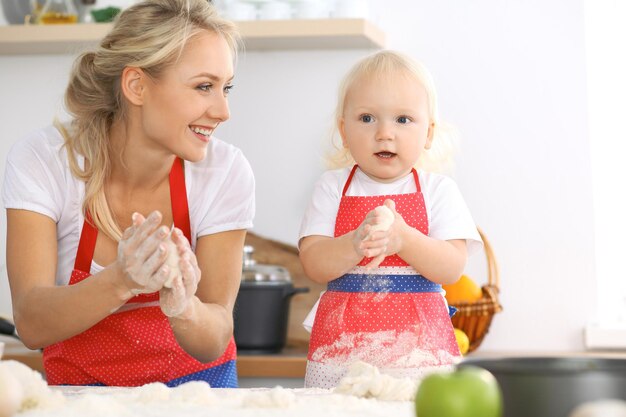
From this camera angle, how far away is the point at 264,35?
279 cm

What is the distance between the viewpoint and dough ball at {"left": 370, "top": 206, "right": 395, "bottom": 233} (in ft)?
4.86

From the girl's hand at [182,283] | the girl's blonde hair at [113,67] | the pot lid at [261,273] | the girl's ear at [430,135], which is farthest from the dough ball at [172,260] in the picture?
the pot lid at [261,273]

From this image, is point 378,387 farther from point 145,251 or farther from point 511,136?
point 511,136

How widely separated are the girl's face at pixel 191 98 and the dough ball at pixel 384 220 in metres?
0.37

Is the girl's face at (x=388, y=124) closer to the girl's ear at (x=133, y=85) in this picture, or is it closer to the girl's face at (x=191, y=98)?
the girl's face at (x=191, y=98)

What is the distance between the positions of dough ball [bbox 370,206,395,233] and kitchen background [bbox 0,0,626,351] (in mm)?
1411

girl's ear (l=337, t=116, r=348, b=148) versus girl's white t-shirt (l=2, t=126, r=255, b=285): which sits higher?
girl's ear (l=337, t=116, r=348, b=148)

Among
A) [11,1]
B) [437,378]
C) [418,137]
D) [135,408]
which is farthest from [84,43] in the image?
[437,378]

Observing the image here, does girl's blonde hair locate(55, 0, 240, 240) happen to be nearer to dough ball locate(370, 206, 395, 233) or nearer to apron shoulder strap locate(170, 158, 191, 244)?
apron shoulder strap locate(170, 158, 191, 244)

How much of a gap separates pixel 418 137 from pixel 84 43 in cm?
155

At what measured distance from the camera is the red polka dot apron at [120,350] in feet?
5.69

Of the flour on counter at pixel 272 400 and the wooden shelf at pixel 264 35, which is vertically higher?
the wooden shelf at pixel 264 35

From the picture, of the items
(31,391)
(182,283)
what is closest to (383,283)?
(182,283)

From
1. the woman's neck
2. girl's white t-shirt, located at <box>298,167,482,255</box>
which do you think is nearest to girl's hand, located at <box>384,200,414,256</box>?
girl's white t-shirt, located at <box>298,167,482,255</box>
